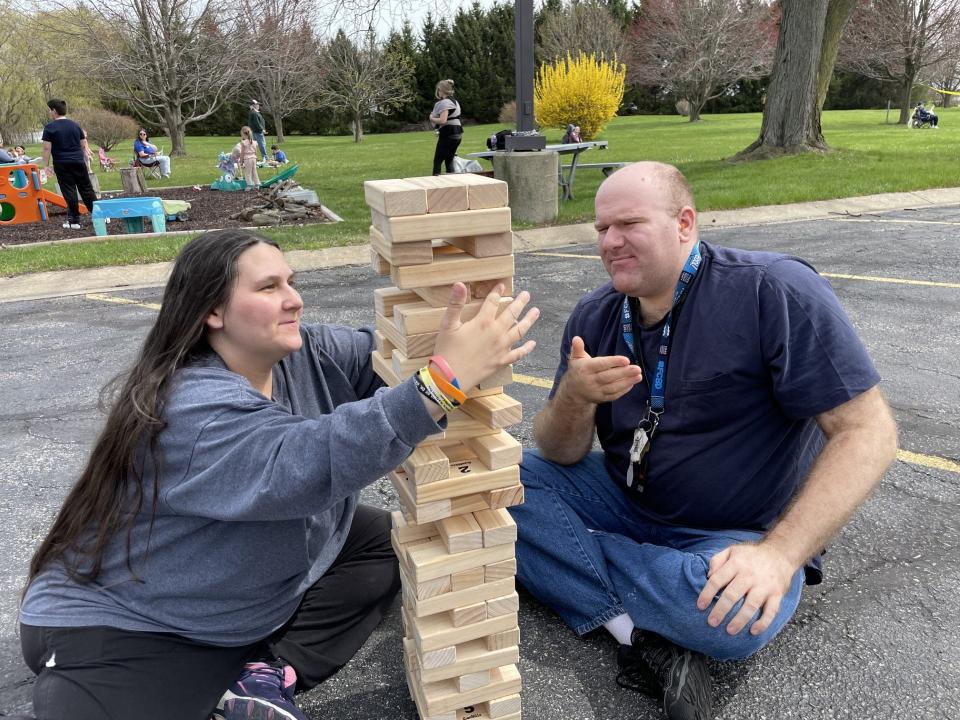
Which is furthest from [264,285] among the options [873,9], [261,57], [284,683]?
[873,9]

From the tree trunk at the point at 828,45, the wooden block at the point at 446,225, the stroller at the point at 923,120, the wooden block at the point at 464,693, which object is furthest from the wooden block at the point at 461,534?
the stroller at the point at 923,120

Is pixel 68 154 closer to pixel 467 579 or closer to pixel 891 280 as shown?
pixel 891 280

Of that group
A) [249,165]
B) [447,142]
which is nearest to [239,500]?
[447,142]

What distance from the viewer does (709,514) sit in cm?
242

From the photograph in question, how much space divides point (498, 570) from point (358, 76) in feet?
117

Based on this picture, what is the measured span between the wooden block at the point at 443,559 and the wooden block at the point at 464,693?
0.36 meters

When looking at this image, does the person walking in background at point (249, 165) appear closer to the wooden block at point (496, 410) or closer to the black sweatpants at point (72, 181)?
the black sweatpants at point (72, 181)

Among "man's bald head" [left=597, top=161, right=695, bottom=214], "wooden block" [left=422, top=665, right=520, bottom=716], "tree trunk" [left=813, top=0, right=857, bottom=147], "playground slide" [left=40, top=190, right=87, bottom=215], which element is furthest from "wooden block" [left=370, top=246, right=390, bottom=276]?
"tree trunk" [left=813, top=0, right=857, bottom=147]

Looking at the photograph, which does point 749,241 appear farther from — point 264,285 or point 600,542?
point 264,285

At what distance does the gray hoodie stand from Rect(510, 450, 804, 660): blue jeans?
74 centimetres

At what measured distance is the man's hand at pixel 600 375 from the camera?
2.24m

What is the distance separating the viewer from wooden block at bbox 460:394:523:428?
183 centimetres

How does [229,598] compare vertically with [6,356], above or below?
above

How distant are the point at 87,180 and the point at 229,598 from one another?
12348 mm
